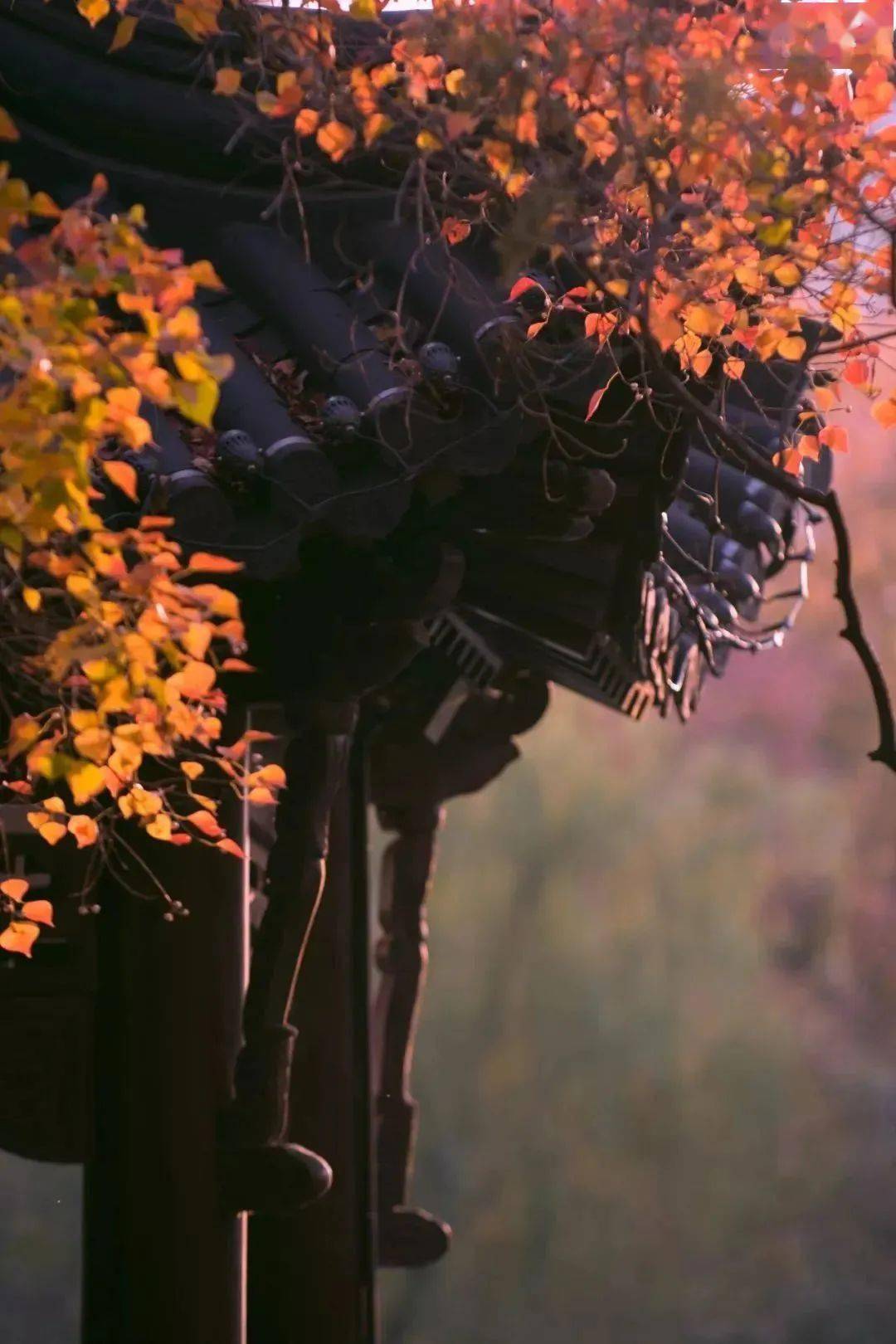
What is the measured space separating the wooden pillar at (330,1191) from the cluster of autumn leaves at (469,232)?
196cm

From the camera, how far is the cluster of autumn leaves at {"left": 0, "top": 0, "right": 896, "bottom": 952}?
8.43 feet

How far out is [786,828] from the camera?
742 inches

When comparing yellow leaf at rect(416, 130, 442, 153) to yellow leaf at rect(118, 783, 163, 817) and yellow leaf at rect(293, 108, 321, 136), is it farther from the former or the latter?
yellow leaf at rect(118, 783, 163, 817)

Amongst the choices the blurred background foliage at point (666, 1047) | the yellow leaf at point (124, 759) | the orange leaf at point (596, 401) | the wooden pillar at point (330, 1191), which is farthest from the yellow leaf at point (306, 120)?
the blurred background foliage at point (666, 1047)

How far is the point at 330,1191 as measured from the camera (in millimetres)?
5551

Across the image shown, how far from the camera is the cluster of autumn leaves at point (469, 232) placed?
8.43 feet

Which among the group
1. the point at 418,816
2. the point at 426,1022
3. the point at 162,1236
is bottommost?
the point at 426,1022

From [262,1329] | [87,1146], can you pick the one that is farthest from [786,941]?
[87,1146]

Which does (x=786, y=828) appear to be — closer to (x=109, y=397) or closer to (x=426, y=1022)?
(x=426, y=1022)

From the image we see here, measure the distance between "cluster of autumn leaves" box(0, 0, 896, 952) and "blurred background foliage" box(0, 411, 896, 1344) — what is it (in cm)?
1390

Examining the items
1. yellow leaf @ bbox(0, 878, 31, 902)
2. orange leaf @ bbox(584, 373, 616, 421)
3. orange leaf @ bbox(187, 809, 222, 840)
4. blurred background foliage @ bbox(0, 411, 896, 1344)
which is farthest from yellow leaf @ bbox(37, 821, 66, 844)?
blurred background foliage @ bbox(0, 411, 896, 1344)

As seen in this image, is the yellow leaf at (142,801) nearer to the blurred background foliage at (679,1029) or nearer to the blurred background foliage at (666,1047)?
the blurred background foliage at (666,1047)

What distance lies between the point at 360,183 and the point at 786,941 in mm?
15260

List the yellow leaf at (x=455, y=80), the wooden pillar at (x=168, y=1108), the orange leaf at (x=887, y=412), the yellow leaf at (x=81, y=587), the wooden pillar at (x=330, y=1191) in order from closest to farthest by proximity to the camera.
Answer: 1. the yellow leaf at (x=81, y=587)
2. the yellow leaf at (x=455, y=80)
3. the orange leaf at (x=887, y=412)
4. the wooden pillar at (x=168, y=1108)
5. the wooden pillar at (x=330, y=1191)
